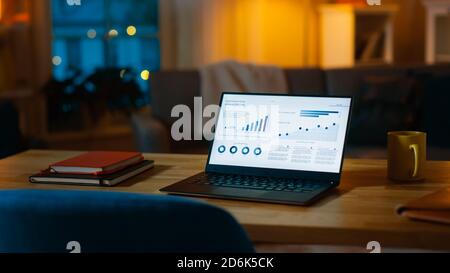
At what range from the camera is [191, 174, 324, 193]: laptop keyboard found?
1.28 metres

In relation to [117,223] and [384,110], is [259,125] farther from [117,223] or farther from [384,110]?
[384,110]

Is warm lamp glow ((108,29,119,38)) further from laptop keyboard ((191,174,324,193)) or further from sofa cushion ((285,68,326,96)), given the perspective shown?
laptop keyboard ((191,174,324,193))

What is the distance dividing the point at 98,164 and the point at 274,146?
36cm

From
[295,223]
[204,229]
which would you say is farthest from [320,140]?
[204,229]

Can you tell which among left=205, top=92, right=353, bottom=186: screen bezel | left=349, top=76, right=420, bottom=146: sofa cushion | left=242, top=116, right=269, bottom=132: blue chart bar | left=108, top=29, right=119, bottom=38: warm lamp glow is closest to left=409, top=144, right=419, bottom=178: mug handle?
left=205, top=92, right=353, bottom=186: screen bezel

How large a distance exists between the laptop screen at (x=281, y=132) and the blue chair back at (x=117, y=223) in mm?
578

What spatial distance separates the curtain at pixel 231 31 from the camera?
14.9 ft

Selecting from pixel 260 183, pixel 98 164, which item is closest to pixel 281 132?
pixel 260 183

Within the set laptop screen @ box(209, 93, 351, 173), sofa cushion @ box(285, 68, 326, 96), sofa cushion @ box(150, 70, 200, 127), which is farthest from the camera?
sofa cushion @ box(285, 68, 326, 96)

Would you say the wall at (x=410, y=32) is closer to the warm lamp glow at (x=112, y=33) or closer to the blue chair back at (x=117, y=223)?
the warm lamp glow at (x=112, y=33)

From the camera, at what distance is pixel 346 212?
1.13 meters

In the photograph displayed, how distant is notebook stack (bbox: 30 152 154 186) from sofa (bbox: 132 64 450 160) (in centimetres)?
168
